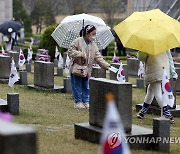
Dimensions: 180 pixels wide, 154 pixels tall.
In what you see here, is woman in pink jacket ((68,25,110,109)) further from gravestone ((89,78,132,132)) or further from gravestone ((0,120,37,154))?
gravestone ((0,120,37,154))

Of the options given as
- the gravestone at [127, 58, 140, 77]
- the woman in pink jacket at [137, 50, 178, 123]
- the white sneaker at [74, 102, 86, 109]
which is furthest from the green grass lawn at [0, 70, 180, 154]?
the gravestone at [127, 58, 140, 77]

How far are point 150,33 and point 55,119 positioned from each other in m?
2.19

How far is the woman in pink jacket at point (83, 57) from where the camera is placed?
1177 centimetres

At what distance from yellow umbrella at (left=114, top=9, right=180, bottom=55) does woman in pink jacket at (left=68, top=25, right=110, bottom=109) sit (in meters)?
1.09

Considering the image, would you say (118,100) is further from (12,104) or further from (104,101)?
(12,104)

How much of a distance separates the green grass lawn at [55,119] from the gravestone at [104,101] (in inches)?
15.8

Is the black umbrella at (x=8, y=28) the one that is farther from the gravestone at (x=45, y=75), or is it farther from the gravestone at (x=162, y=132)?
the gravestone at (x=162, y=132)

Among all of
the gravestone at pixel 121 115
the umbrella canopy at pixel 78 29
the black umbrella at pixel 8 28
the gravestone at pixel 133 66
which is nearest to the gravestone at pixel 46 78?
the umbrella canopy at pixel 78 29

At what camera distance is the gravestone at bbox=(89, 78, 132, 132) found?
7.83m

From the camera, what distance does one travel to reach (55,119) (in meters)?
10.3

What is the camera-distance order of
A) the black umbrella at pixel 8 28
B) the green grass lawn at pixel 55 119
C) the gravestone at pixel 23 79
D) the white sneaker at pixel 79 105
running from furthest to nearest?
the black umbrella at pixel 8 28 → the gravestone at pixel 23 79 → the white sneaker at pixel 79 105 → the green grass lawn at pixel 55 119

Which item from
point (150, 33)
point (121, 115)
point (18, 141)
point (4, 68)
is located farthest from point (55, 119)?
point (4, 68)

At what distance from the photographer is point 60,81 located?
60.3ft

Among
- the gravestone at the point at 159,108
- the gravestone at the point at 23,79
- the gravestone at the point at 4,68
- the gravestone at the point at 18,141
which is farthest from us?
the gravestone at the point at 4,68
